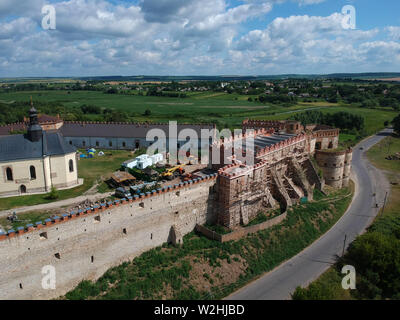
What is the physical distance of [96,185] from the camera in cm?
3475

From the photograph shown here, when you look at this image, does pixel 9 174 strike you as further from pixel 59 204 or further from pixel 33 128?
pixel 59 204

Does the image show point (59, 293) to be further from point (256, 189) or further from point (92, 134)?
point (92, 134)

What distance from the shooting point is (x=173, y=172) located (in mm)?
36812

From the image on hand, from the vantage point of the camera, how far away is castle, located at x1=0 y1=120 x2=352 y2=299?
1920 centimetres

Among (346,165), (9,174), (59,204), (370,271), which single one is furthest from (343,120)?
(9,174)

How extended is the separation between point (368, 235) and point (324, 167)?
16287 mm

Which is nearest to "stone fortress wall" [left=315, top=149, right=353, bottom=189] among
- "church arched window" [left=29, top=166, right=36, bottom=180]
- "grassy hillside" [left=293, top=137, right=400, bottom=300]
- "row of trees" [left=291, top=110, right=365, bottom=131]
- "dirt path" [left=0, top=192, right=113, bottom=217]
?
"grassy hillside" [left=293, top=137, right=400, bottom=300]

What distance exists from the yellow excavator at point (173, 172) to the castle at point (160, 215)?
19.9ft

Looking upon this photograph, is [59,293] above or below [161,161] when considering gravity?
below

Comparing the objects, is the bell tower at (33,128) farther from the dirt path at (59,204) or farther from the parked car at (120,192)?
the parked car at (120,192)
